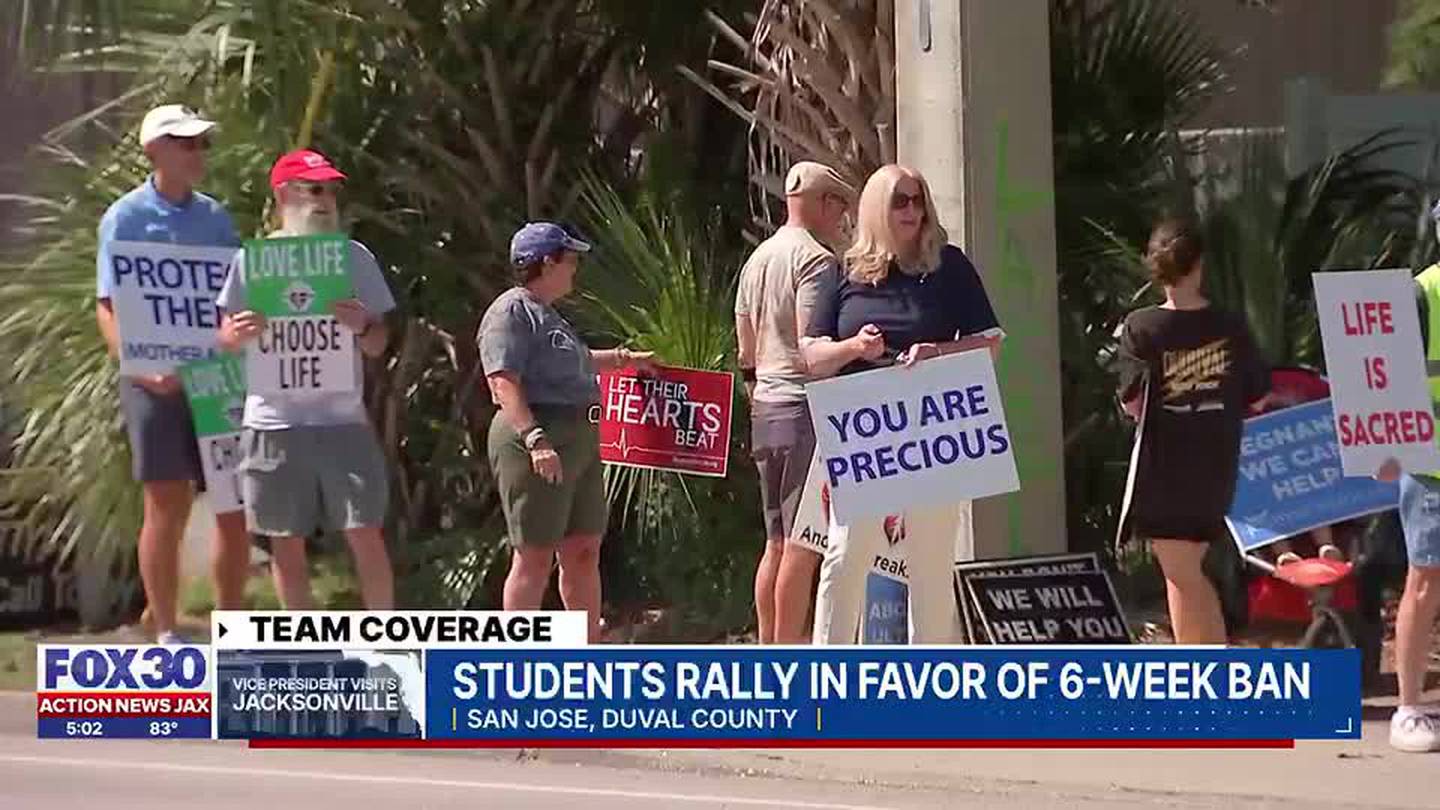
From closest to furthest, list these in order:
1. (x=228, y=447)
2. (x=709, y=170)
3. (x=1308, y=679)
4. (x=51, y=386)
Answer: (x=1308, y=679), (x=228, y=447), (x=51, y=386), (x=709, y=170)

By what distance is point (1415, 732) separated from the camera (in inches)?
364

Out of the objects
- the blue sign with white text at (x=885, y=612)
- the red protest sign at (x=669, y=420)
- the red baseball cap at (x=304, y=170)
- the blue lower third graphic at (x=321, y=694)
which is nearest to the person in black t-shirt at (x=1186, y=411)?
the blue sign with white text at (x=885, y=612)

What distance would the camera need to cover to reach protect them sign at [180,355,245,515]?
9.89 m

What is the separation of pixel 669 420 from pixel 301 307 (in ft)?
5.26

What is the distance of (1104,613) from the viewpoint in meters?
10.0

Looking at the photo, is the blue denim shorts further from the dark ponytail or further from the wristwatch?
the wristwatch

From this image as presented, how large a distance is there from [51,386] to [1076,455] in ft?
14.6

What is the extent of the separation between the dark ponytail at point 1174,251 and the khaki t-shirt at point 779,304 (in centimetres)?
116

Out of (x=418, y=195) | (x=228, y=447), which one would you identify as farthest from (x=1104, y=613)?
(x=418, y=195)

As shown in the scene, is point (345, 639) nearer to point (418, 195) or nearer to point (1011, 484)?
point (1011, 484)

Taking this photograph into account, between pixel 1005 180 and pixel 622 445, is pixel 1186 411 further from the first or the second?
pixel 622 445

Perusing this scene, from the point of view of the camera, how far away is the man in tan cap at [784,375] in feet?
→ 32.6

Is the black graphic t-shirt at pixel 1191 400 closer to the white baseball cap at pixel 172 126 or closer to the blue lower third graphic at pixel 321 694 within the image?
the blue lower third graphic at pixel 321 694

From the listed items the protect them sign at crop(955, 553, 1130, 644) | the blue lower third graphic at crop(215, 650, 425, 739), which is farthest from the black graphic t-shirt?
the blue lower third graphic at crop(215, 650, 425, 739)
